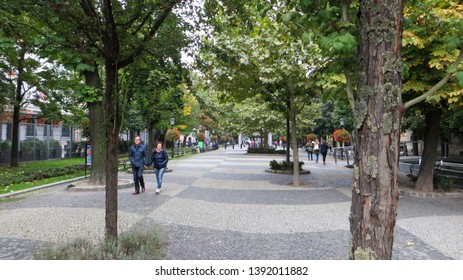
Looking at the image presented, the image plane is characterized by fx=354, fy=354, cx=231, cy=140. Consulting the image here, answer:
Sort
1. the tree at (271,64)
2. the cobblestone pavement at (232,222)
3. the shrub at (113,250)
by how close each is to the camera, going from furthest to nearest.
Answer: the tree at (271,64) → the cobblestone pavement at (232,222) → the shrub at (113,250)

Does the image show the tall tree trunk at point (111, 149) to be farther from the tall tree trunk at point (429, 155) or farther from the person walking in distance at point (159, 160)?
the tall tree trunk at point (429, 155)

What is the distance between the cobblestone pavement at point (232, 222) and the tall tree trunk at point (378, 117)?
291 cm

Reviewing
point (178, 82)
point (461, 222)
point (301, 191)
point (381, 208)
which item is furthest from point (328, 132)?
point (381, 208)

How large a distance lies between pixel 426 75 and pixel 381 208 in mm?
8776

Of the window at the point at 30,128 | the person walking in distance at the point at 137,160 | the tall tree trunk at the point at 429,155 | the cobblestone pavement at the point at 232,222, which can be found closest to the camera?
the cobblestone pavement at the point at 232,222

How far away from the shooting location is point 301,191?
11.9 meters

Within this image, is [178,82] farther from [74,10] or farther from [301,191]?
[301,191]

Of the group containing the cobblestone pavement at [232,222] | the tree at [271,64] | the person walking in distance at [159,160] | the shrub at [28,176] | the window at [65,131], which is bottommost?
the cobblestone pavement at [232,222]

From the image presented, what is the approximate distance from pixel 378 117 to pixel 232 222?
5381 mm

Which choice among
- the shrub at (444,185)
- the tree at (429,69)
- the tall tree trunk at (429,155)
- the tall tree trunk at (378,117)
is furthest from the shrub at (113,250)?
the shrub at (444,185)

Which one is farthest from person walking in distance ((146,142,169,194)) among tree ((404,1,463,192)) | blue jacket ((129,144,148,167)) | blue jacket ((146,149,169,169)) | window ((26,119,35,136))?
window ((26,119,35,136))

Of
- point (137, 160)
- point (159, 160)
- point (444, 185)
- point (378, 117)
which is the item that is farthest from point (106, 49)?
point (444, 185)

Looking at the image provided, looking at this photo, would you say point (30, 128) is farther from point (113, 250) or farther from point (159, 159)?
point (113, 250)

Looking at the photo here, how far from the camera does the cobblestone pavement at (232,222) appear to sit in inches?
212
